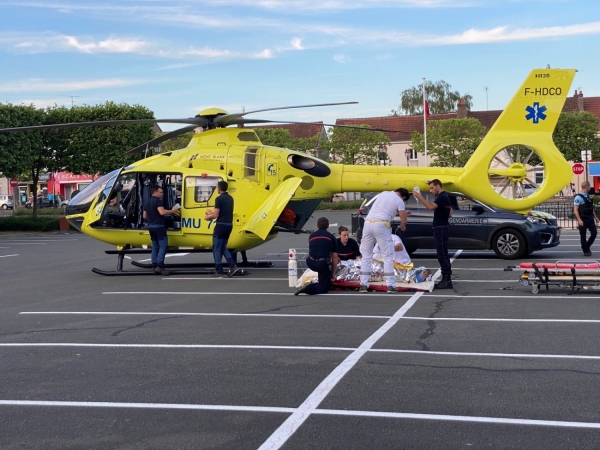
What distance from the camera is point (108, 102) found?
1708 inches

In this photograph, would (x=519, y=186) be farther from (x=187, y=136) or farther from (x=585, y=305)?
(x=187, y=136)

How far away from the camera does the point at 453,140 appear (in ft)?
203

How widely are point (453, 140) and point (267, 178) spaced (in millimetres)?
47533

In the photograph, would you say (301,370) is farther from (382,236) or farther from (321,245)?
(382,236)

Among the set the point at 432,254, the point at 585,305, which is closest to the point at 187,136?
the point at 432,254

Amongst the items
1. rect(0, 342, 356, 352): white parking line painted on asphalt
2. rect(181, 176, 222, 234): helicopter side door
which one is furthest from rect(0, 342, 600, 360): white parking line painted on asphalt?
rect(181, 176, 222, 234): helicopter side door

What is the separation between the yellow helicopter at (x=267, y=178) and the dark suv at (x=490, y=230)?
2346 millimetres

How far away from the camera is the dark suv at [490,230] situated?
1822 cm

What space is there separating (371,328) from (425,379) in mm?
2721


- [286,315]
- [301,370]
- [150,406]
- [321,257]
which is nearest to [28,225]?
[321,257]

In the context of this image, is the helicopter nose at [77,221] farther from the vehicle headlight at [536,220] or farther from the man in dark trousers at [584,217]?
the man in dark trousers at [584,217]

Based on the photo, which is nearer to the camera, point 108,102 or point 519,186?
point 519,186

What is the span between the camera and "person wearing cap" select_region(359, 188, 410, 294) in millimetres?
12750

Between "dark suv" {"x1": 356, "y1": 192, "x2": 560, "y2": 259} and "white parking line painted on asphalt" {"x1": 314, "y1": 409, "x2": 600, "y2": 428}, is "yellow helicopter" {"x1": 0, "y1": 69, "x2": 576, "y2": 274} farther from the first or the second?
"white parking line painted on asphalt" {"x1": 314, "y1": 409, "x2": 600, "y2": 428}
